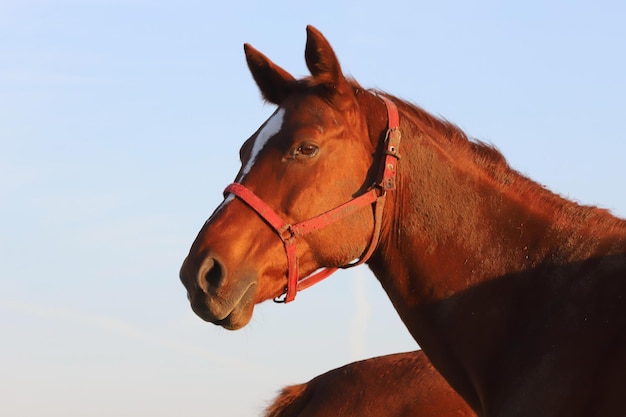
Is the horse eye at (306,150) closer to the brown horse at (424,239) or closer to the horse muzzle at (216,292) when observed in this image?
the brown horse at (424,239)

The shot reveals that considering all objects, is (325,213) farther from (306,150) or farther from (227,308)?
(227,308)

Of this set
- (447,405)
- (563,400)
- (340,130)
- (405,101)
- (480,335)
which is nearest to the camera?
(563,400)

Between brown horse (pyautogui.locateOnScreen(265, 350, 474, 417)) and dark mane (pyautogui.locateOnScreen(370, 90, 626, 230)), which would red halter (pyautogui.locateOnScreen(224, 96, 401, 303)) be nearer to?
dark mane (pyautogui.locateOnScreen(370, 90, 626, 230))

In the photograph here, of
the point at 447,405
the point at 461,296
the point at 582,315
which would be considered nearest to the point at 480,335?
the point at 461,296

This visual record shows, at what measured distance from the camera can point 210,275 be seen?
4.75m

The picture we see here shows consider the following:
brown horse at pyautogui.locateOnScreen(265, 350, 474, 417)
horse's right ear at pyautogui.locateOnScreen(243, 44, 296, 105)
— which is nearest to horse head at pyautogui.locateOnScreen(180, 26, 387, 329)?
horse's right ear at pyautogui.locateOnScreen(243, 44, 296, 105)

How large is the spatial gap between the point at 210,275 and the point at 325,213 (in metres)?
0.72

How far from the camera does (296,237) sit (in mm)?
4969

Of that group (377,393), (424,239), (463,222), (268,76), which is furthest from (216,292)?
(377,393)

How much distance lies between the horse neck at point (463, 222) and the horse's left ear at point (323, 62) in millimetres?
421

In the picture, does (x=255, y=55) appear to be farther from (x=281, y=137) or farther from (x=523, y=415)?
(x=523, y=415)

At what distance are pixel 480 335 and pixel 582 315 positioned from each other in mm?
561

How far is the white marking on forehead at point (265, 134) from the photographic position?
5.09 metres

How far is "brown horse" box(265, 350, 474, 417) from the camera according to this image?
686cm
